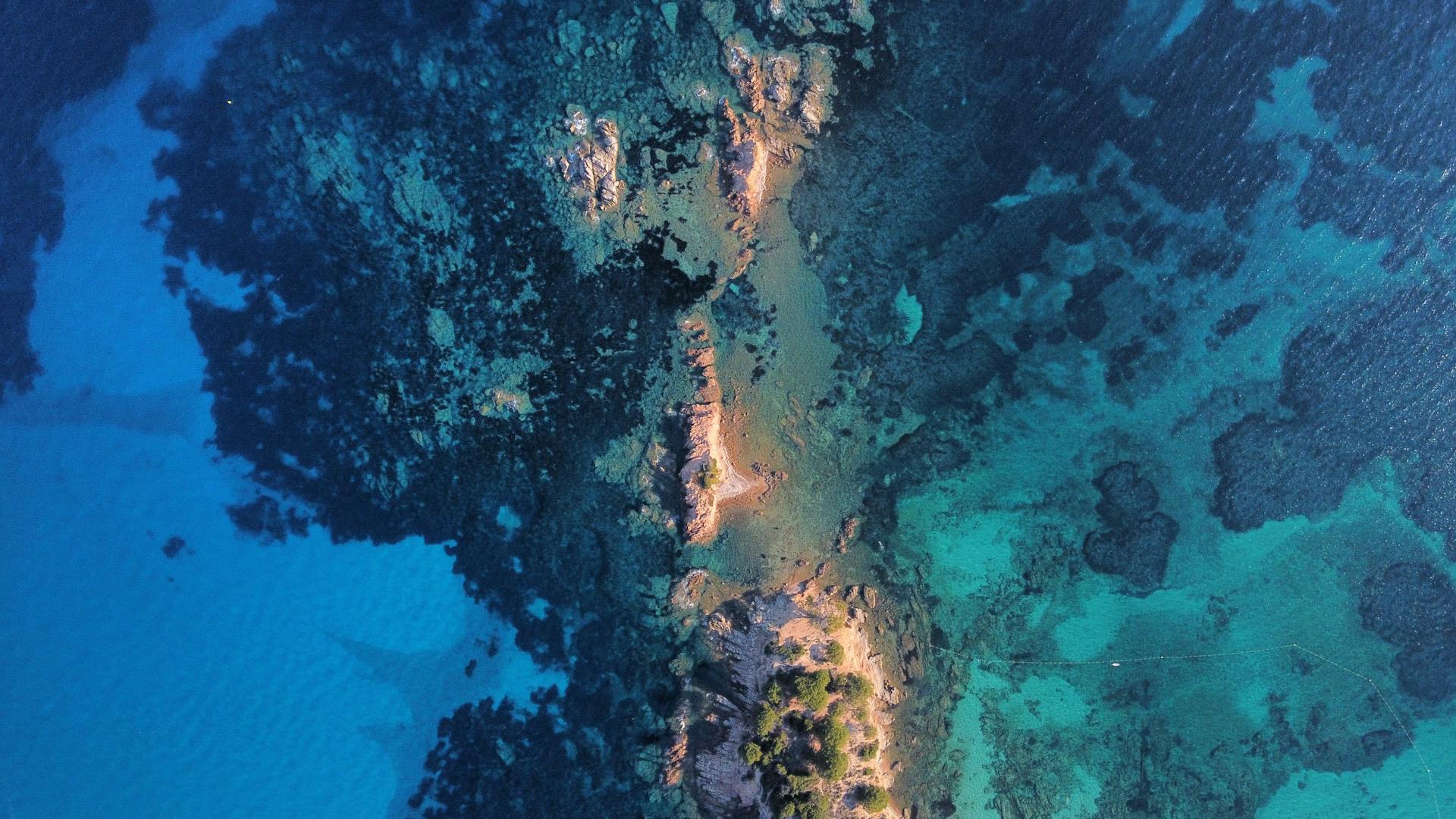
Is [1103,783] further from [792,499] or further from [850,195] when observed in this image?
[850,195]

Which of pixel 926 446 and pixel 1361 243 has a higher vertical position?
pixel 1361 243

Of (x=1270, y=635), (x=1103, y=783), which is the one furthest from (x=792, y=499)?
(x=1270, y=635)

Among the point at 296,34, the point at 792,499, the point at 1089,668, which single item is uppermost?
the point at 296,34

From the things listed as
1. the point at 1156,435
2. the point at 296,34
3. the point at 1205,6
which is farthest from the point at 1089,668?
the point at 296,34

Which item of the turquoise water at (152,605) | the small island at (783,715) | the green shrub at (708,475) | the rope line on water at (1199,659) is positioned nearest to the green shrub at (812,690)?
the small island at (783,715)

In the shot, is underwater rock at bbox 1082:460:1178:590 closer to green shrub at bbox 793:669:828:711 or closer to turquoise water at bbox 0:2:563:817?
green shrub at bbox 793:669:828:711

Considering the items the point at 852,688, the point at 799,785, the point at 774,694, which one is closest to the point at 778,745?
the point at 799,785

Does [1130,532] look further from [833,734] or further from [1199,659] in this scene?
[833,734]
